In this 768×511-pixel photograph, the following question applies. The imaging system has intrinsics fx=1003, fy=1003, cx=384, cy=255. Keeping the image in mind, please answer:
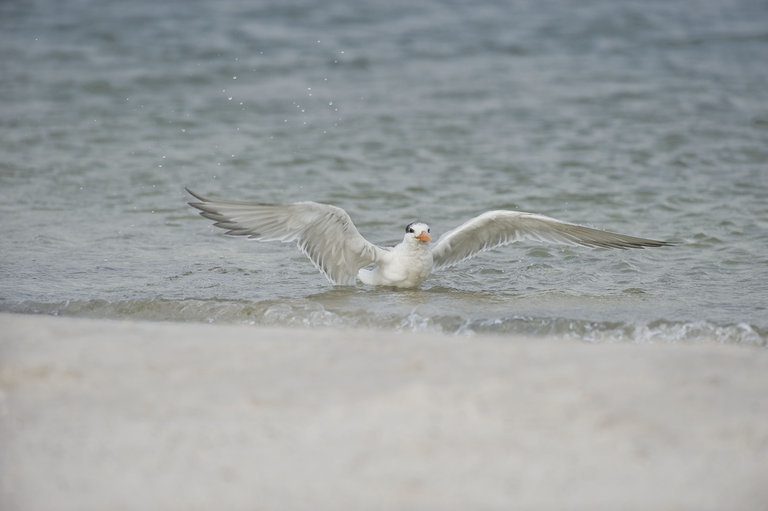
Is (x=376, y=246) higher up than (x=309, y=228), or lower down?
lower down

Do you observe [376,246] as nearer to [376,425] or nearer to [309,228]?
[309,228]

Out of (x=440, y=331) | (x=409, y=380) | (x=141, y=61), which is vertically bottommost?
(x=440, y=331)

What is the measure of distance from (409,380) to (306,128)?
796 cm

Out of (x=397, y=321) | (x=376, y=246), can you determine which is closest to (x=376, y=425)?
(x=397, y=321)

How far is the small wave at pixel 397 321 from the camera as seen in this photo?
5613 millimetres

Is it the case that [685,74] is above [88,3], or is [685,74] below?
below

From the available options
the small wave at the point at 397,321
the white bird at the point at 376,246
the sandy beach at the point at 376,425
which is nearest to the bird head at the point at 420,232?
the white bird at the point at 376,246

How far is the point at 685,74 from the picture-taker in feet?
44.3

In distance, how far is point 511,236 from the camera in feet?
23.5

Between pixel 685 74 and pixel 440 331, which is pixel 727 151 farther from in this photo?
pixel 440 331

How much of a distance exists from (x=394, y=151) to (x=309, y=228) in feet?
13.7

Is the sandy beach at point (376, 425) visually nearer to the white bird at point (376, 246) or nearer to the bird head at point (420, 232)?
the white bird at point (376, 246)

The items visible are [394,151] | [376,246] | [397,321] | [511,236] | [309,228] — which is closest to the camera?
[397,321]

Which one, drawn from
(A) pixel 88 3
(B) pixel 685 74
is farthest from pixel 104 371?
(A) pixel 88 3
